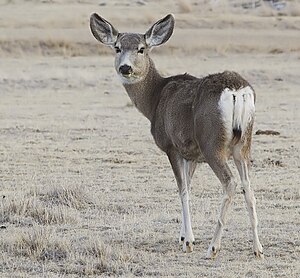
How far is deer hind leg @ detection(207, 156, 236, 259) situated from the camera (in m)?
9.07

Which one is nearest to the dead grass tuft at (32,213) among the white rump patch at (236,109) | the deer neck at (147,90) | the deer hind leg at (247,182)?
the deer neck at (147,90)

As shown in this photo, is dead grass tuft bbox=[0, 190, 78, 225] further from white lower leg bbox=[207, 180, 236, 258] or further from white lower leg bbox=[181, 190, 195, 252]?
white lower leg bbox=[207, 180, 236, 258]

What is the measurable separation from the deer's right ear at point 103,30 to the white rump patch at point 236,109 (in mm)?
2261

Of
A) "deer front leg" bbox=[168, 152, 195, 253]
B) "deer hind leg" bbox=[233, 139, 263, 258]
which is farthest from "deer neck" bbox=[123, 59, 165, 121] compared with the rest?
"deer hind leg" bbox=[233, 139, 263, 258]

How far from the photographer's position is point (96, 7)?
60.0 meters

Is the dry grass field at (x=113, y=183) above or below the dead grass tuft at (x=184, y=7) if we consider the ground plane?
above

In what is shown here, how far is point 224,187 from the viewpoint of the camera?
9102mm

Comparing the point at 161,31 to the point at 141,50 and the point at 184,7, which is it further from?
the point at 184,7

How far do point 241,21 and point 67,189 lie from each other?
3923 cm

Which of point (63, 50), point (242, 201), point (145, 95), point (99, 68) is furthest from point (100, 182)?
point (63, 50)

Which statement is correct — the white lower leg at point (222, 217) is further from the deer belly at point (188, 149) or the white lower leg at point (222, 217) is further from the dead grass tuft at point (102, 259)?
the dead grass tuft at point (102, 259)

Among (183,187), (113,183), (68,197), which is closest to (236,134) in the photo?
(183,187)

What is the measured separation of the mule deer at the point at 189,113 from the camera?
897 centimetres

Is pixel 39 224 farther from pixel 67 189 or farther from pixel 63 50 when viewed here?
pixel 63 50
